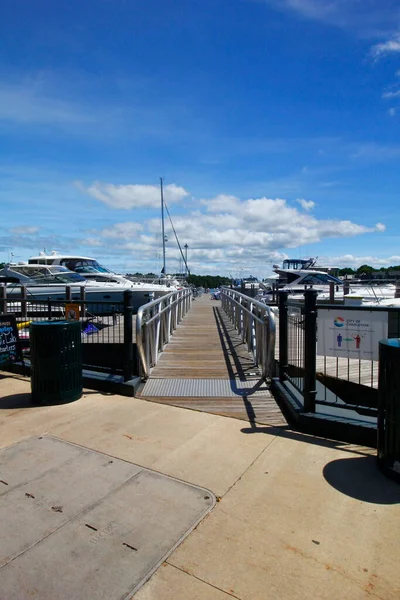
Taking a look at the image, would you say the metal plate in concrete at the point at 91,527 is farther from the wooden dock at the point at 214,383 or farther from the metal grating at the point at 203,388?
the metal grating at the point at 203,388

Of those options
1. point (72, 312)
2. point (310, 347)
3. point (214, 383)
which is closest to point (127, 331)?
point (214, 383)

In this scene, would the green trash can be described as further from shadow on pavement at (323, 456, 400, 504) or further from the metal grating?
shadow on pavement at (323, 456, 400, 504)

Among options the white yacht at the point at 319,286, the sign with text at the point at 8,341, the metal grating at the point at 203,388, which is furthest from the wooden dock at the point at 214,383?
the white yacht at the point at 319,286

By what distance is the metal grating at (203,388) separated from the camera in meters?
5.59

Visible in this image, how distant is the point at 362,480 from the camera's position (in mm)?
3256

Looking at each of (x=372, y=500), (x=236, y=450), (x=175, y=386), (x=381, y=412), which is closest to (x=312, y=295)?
(x=381, y=412)

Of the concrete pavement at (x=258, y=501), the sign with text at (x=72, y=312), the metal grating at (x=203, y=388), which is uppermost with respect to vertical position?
the sign with text at (x=72, y=312)

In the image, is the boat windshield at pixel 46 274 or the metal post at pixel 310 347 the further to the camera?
the boat windshield at pixel 46 274

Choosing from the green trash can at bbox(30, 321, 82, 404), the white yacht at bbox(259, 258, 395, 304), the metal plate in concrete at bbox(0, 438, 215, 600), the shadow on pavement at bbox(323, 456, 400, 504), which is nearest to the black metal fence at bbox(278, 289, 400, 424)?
the shadow on pavement at bbox(323, 456, 400, 504)

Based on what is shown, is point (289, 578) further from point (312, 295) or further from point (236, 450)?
point (312, 295)

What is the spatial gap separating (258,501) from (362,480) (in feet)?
2.96

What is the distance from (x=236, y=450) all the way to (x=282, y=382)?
200 cm

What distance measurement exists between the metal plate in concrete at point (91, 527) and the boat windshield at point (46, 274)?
1808cm

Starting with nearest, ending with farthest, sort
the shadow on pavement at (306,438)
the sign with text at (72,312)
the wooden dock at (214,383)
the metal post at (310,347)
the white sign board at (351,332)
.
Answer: the shadow on pavement at (306,438) < the white sign board at (351,332) < the metal post at (310,347) < the wooden dock at (214,383) < the sign with text at (72,312)
